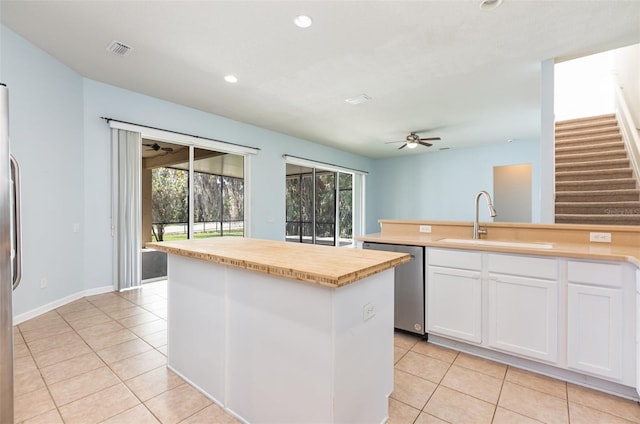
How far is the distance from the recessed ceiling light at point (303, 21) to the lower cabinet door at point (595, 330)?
274 centimetres

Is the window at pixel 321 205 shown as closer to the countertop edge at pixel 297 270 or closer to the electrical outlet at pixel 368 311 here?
the countertop edge at pixel 297 270

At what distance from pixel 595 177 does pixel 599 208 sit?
796 millimetres

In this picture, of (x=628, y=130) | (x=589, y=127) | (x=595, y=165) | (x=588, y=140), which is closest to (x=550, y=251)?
(x=595, y=165)

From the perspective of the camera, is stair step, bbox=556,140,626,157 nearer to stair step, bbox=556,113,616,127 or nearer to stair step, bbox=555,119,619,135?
stair step, bbox=555,119,619,135

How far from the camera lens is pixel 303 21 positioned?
97.5 inches

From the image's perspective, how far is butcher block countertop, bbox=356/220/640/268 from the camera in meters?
1.90

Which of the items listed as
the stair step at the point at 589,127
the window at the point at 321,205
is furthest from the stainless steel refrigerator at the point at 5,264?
the stair step at the point at 589,127

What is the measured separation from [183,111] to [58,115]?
1.54m

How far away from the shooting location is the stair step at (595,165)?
174 inches

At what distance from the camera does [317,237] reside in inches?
287

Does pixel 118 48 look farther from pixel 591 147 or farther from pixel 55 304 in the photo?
pixel 591 147

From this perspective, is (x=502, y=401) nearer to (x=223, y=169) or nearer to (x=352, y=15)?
(x=352, y=15)

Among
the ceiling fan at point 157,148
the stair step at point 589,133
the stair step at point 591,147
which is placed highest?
the stair step at point 589,133

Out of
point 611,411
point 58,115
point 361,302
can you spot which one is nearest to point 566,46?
point 611,411
